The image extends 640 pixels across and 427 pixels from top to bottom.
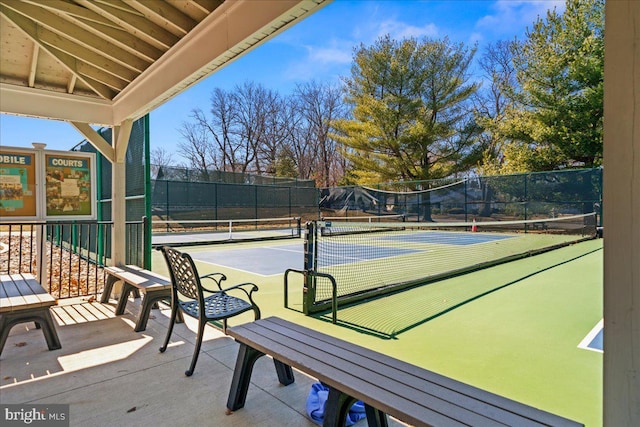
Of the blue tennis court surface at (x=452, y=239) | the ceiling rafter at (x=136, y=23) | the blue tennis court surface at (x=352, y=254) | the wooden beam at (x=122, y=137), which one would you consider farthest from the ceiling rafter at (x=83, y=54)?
the blue tennis court surface at (x=452, y=239)

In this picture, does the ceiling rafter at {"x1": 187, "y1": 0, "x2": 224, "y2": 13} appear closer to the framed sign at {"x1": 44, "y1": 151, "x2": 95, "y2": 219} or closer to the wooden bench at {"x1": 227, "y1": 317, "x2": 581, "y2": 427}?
the wooden bench at {"x1": 227, "y1": 317, "x2": 581, "y2": 427}

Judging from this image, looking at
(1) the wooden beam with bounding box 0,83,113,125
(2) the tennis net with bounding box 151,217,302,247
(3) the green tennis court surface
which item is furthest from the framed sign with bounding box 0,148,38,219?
(2) the tennis net with bounding box 151,217,302,247

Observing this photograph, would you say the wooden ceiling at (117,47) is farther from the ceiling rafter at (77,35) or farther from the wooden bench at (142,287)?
the wooden bench at (142,287)

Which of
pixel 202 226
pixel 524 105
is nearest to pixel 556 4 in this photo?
pixel 524 105

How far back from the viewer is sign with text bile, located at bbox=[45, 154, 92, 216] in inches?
172

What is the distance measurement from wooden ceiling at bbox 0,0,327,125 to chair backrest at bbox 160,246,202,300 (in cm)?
150

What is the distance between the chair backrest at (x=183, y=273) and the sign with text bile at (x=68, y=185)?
2359 mm

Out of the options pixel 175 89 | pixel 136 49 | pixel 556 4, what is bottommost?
pixel 175 89

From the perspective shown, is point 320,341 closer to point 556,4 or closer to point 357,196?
point 357,196

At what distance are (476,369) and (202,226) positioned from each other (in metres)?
16.2

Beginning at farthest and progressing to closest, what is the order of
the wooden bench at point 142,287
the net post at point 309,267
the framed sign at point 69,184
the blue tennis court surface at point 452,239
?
the blue tennis court surface at point 452,239, the framed sign at point 69,184, the net post at point 309,267, the wooden bench at point 142,287

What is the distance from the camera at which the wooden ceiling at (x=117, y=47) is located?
8.15 ft

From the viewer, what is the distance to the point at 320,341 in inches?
81.7

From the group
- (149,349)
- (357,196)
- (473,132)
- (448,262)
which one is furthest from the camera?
(473,132)
